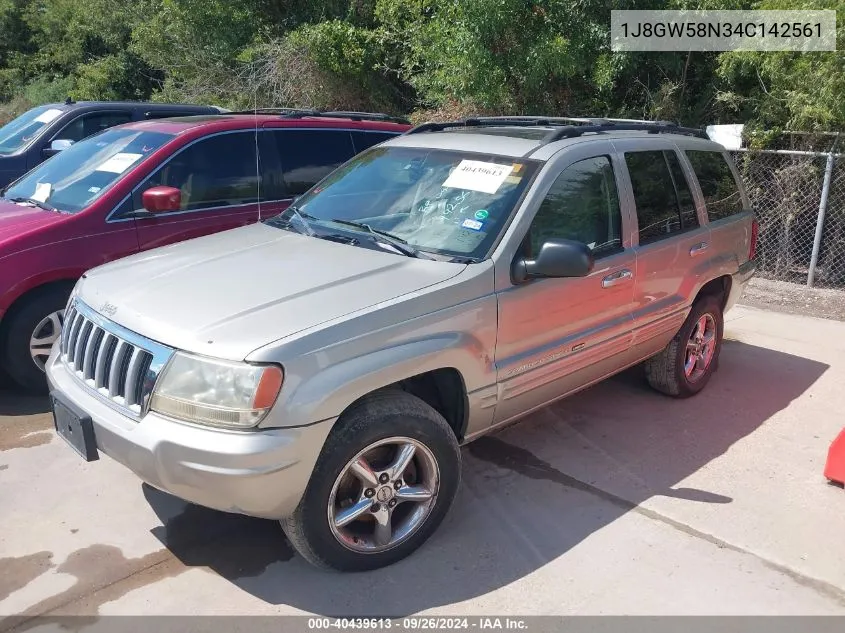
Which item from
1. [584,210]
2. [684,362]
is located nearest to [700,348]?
[684,362]

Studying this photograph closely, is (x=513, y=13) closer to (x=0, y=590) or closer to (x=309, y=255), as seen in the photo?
(x=309, y=255)

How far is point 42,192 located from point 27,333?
4.13ft

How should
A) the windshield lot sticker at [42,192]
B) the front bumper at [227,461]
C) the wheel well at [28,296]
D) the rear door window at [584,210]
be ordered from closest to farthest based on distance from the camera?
the front bumper at [227,461], the rear door window at [584,210], the wheel well at [28,296], the windshield lot sticker at [42,192]

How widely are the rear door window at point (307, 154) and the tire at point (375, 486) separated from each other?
328 cm

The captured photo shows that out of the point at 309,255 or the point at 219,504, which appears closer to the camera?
the point at 219,504

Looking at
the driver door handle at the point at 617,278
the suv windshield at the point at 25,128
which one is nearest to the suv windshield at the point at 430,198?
the driver door handle at the point at 617,278

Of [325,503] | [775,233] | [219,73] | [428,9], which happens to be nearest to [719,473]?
[325,503]

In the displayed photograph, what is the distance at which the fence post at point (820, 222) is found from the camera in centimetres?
752

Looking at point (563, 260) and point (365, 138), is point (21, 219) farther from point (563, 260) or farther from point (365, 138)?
point (563, 260)

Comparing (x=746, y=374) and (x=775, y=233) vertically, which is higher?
(x=775, y=233)

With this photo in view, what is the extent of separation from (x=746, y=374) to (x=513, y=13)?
17.7 ft

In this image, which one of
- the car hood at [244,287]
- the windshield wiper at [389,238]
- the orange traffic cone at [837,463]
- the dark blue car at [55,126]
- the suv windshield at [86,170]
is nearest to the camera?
the car hood at [244,287]

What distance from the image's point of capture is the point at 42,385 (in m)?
4.97

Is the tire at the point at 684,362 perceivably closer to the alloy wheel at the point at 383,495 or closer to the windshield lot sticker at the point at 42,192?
the alloy wheel at the point at 383,495
